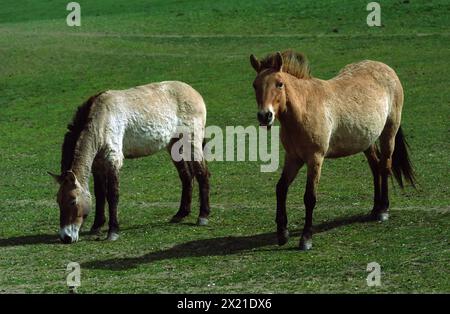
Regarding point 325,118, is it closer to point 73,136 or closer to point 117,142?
point 117,142

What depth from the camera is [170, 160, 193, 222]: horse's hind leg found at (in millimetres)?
15086

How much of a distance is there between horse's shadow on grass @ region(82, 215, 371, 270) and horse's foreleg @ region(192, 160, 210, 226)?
1.12 meters

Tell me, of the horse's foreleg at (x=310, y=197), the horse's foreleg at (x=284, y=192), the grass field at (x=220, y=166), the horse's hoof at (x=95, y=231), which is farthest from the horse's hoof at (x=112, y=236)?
the horse's foreleg at (x=310, y=197)

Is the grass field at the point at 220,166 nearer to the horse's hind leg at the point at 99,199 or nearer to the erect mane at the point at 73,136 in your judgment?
the horse's hind leg at the point at 99,199

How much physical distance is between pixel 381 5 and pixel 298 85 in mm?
25729

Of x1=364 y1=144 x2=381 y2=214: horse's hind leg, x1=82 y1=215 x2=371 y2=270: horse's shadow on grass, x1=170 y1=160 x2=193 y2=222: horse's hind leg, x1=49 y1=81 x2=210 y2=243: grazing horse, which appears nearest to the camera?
x1=82 y1=215 x2=371 y2=270: horse's shadow on grass

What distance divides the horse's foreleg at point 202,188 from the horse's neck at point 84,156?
6.02 ft

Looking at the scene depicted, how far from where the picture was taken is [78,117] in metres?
14.0

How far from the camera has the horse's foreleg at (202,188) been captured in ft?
48.2

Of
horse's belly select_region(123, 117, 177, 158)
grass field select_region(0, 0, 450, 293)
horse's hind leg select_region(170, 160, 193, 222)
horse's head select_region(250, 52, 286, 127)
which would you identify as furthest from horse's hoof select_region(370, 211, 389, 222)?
horse's belly select_region(123, 117, 177, 158)

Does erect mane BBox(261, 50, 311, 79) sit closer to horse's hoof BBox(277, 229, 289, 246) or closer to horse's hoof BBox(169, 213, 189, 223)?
horse's hoof BBox(277, 229, 289, 246)

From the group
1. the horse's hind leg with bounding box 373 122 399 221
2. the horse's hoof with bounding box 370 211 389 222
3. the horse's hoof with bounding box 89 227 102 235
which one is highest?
the horse's hind leg with bounding box 373 122 399 221

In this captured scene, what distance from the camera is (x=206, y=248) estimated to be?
13.1 meters
